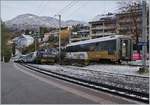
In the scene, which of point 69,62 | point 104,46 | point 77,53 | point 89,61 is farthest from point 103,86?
point 69,62

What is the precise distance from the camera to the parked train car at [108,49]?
159 feet

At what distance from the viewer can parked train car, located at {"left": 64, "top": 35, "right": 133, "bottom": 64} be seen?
48344 millimetres

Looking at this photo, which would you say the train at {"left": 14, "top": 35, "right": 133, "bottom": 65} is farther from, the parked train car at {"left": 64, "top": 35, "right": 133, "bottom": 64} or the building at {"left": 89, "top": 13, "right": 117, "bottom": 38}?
the building at {"left": 89, "top": 13, "right": 117, "bottom": 38}

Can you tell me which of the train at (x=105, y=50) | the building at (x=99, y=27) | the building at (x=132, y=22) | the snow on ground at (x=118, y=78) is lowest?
the snow on ground at (x=118, y=78)

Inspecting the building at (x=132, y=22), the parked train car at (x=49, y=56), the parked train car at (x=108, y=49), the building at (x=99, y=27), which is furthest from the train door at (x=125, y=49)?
the building at (x=99, y=27)

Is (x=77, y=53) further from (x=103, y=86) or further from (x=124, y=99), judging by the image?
(x=124, y=99)

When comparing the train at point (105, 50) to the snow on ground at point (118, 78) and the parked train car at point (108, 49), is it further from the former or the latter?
the snow on ground at point (118, 78)

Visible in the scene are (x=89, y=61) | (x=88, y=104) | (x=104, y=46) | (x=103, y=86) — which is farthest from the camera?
(x=89, y=61)

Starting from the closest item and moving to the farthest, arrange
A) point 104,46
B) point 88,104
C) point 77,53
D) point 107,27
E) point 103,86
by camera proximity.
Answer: point 88,104 → point 103,86 → point 104,46 → point 77,53 → point 107,27

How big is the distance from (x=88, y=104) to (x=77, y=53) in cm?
4398

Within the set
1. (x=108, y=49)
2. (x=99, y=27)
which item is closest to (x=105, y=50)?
(x=108, y=49)

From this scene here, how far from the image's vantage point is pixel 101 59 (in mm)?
50500

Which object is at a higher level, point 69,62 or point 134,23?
point 134,23

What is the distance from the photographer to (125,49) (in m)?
50.2
